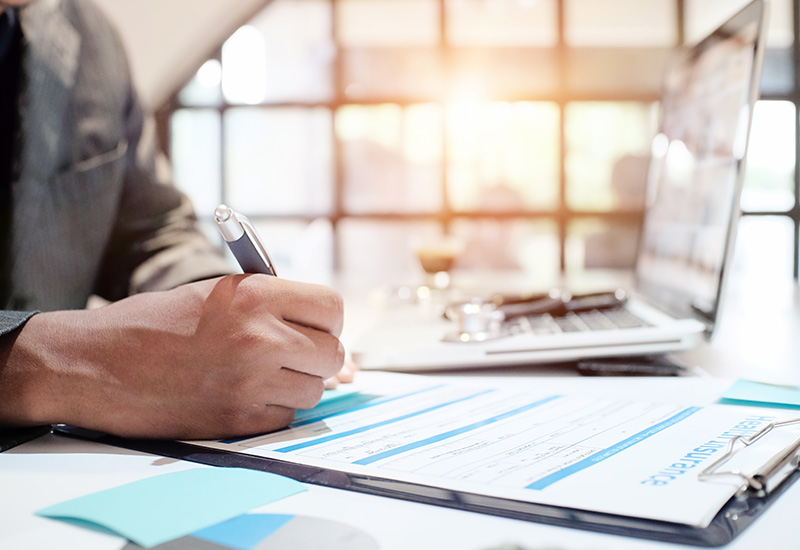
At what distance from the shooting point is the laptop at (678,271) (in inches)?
23.2

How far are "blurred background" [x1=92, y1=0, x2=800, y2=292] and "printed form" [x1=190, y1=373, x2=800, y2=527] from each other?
12.5ft

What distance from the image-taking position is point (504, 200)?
14.2 feet

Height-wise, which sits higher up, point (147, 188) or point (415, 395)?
point (147, 188)

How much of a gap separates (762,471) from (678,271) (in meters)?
Answer: 0.56

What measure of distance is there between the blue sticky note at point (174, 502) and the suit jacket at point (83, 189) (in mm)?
495

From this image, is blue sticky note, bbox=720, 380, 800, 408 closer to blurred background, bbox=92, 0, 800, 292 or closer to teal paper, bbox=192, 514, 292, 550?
teal paper, bbox=192, 514, 292, 550

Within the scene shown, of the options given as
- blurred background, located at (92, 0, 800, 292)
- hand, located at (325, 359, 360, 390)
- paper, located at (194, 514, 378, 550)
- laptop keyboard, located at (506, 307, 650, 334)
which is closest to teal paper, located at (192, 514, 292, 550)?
paper, located at (194, 514, 378, 550)

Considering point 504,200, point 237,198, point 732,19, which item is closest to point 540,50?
point 504,200

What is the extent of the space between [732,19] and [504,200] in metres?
3.60

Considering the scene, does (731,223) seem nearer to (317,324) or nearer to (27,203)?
(317,324)

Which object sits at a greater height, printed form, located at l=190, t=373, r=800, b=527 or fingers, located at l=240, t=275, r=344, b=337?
fingers, located at l=240, t=275, r=344, b=337

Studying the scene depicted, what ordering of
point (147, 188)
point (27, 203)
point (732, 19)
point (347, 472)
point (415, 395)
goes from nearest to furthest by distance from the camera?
point (347, 472)
point (415, 395)
point (732, 19)
point (27, 203)
point (147, 188)

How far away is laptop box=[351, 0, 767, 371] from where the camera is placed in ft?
1.93

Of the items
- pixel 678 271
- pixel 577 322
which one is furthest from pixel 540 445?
pixel 678 271
